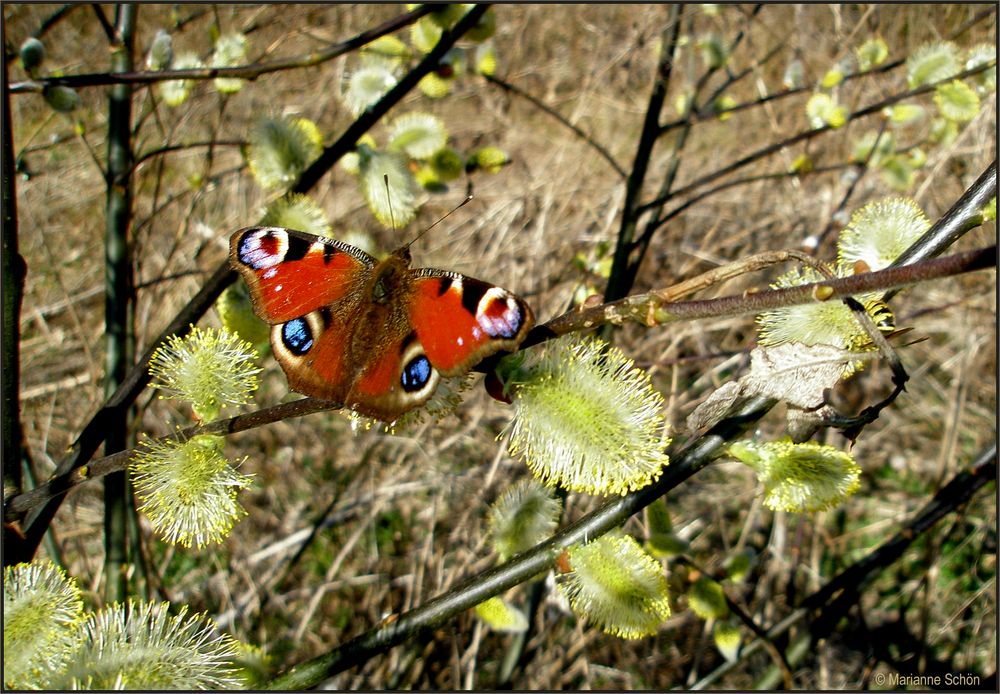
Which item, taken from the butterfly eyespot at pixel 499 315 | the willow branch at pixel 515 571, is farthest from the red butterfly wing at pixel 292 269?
the willow branch at pixel 515 571

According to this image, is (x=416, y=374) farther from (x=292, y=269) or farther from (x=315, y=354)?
(x=292, y=269)

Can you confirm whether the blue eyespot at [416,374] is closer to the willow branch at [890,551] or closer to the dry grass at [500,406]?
the dry grass at [500,406]

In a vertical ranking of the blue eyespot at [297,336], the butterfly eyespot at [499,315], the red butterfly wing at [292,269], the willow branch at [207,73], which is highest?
the willow branch at [207,73]

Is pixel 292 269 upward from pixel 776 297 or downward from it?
upward

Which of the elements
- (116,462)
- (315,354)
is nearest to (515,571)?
(315,354)

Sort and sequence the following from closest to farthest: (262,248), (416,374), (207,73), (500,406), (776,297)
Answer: (776,297), (416,374), (262,248), (207,73), (500,406)

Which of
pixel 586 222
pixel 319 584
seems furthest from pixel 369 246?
pixel 586 222
